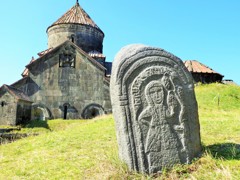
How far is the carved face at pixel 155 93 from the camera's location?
4027mm

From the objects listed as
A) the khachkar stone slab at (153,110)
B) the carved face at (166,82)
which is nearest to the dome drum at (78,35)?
the khachkar stone slab at (153,110)

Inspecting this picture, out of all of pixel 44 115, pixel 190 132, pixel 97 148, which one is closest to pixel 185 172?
pixel 190 132

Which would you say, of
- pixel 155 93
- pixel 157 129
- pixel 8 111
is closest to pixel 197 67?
pixel 8 111

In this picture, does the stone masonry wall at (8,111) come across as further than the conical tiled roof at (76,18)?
No

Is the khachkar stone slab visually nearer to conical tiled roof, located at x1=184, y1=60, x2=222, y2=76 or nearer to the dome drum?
conical tiled roof, located at x1=184, y1=60, x2=222, y2=76

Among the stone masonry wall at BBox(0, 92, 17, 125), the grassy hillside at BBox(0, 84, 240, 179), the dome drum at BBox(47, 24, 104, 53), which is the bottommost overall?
the grassy hillside at BBox(0, 84, 240, 179)

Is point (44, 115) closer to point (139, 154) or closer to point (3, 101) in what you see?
point (3, 101)

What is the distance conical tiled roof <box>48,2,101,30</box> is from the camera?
20625 millimetres

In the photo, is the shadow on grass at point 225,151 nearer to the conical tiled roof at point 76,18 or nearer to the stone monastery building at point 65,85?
the stone monastery building at point 65,85

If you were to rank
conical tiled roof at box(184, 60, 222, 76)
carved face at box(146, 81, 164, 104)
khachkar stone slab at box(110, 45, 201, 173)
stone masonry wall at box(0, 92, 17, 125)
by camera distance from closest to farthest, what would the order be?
khachkar stone slab at box(110, 45, 201, 173) < carved face at box(146, 81, 164, 104) < stone masonry wall at box(0, 92, 17, 125) < conical tiled roof at box(184, 60, 222, 76)

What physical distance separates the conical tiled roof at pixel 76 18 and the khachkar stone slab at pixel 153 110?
682 inches

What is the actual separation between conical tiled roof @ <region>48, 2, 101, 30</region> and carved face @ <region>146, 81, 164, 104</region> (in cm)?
1745

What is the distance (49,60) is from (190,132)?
14.1 meters

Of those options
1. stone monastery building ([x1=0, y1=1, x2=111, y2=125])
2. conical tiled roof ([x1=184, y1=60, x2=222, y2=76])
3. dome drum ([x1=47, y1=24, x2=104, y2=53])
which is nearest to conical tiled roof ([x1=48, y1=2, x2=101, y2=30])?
dome drum ([x1=47, y1=24, x2=104, y2=53])
